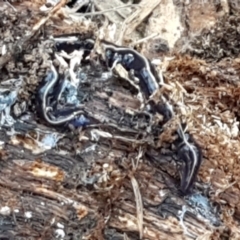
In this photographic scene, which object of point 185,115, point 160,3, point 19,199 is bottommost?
point 19,199

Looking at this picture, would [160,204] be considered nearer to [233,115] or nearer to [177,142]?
[177,142]

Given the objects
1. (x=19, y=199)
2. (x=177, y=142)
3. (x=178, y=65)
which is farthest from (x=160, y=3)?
(x=19, y=199)

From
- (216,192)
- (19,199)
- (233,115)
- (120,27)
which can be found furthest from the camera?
(120,27)

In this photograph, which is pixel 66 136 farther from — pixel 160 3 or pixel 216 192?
pixel 160 3

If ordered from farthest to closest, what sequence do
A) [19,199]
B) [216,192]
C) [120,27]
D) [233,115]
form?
1. [120,27]
2. [233,115]
3. [216,192]
4. [19,199]

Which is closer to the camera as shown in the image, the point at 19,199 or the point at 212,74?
the point at 19,199

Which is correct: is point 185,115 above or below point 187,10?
below

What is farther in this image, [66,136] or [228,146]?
[228,146]

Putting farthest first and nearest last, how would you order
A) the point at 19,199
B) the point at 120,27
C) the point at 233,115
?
the point at 120,27 < the point at 233,115 < the point at 19,199

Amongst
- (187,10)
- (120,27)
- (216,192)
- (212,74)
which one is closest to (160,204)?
(216,192)
